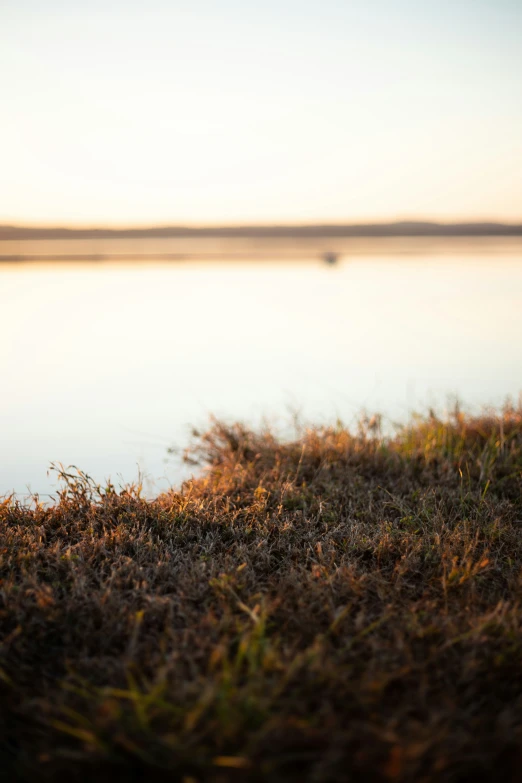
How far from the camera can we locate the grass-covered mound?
1.37 metres

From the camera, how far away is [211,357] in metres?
5.30

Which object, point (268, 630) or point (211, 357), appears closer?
point (268, 630)

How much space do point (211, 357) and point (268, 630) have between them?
11.9 ft

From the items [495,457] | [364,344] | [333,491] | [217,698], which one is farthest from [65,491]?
[364,344]

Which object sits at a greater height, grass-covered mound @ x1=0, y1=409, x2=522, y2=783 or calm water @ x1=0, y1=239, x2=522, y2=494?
calm water @ x1=0, y1=239, x2=522, y2=494

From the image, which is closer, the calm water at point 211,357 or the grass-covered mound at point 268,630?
the grass-covered mound at point 268,630

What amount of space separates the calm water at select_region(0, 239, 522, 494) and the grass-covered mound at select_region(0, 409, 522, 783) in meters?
0.84

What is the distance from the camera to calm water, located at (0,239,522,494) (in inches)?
151

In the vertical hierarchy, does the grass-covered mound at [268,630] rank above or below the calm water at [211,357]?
below

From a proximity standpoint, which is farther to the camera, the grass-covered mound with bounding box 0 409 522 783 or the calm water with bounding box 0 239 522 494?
Result: the calm water with bounding box 0 239 522 494

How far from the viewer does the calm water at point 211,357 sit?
12.6 ft

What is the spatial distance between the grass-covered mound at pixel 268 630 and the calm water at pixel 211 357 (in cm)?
84

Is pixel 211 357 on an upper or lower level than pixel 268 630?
upper

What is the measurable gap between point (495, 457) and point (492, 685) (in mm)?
1725
